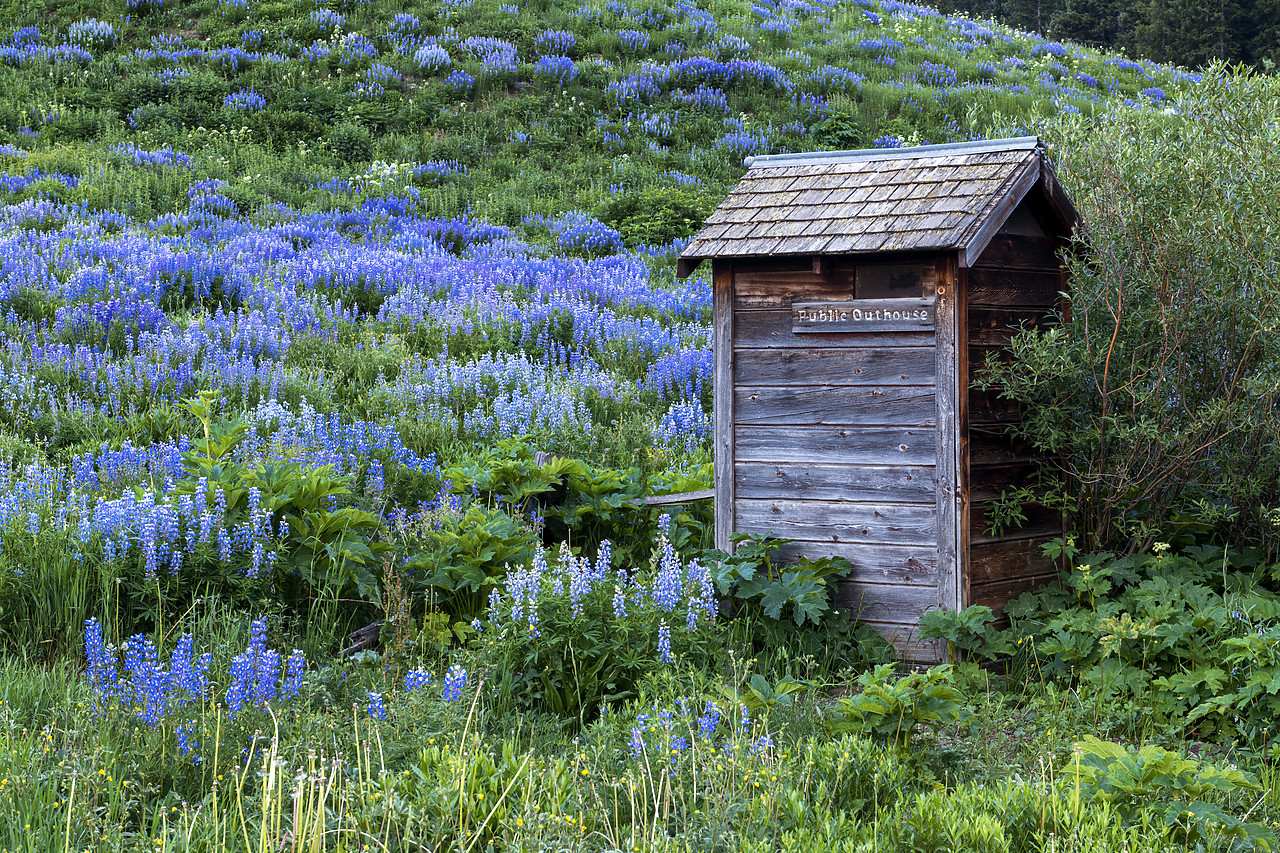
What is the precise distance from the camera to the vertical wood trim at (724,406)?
22.4 feet

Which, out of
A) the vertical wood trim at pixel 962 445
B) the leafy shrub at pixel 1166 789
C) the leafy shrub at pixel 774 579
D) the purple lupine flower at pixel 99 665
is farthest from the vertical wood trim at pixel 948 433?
the purple lupine flower at pixel 99 665

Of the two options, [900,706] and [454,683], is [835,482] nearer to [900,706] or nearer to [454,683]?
[900,706]

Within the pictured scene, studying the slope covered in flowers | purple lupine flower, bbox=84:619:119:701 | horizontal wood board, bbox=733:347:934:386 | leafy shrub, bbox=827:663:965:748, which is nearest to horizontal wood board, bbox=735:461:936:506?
horizontal wood board, bbox=733:347:934:386

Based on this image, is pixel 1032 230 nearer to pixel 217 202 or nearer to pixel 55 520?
pixel 55 520

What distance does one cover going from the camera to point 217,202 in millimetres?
15758

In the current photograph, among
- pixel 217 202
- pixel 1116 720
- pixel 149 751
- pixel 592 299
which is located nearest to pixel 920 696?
pixel 1116 720

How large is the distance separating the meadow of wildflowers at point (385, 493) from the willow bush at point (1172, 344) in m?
1.21

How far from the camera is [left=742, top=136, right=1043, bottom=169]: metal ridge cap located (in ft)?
21.3

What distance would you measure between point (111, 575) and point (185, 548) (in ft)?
1.26

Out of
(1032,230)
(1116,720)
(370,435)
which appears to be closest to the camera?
(1116,720)

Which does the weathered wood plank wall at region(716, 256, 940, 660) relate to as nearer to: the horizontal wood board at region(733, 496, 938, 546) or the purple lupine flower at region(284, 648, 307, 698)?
the horizontal wood board at region(733, 496, 938, 546)

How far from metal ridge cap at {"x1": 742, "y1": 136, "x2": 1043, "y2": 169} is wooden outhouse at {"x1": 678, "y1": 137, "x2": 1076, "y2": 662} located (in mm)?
17

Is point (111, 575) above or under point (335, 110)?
under

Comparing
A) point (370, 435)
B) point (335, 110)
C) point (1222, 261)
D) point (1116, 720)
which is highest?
point (335, 110)
